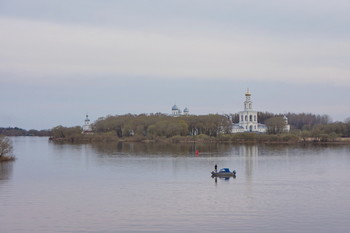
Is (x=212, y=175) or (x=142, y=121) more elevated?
(x=142, y=121)

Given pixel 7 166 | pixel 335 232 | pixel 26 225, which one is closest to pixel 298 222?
pixel 335 232

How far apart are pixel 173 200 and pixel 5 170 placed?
17096 millimetres

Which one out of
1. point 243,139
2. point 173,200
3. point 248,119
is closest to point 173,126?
point 243,139

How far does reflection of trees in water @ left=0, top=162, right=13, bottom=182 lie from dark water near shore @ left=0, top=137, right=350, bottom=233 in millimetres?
62

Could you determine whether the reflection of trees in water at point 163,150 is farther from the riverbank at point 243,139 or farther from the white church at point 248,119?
the white church at point 248,119

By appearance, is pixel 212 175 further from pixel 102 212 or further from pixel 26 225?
pixel 26 225

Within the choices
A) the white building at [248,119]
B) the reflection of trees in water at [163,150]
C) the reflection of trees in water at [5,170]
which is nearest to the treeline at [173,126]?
the white building at [248,119]

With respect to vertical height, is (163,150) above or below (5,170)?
above

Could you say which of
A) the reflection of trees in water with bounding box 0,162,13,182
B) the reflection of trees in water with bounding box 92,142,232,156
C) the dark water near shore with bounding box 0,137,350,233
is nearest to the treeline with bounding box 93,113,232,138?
the reflection of trees in water with bounding box 92,142,232,156

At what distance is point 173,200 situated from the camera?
23.5 m

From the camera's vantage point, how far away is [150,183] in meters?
29.5

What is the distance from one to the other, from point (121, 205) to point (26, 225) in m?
4.60

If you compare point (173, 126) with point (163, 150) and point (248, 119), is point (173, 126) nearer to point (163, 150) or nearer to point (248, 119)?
point (248, 119)

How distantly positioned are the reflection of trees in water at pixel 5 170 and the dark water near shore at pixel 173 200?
0.20ft
